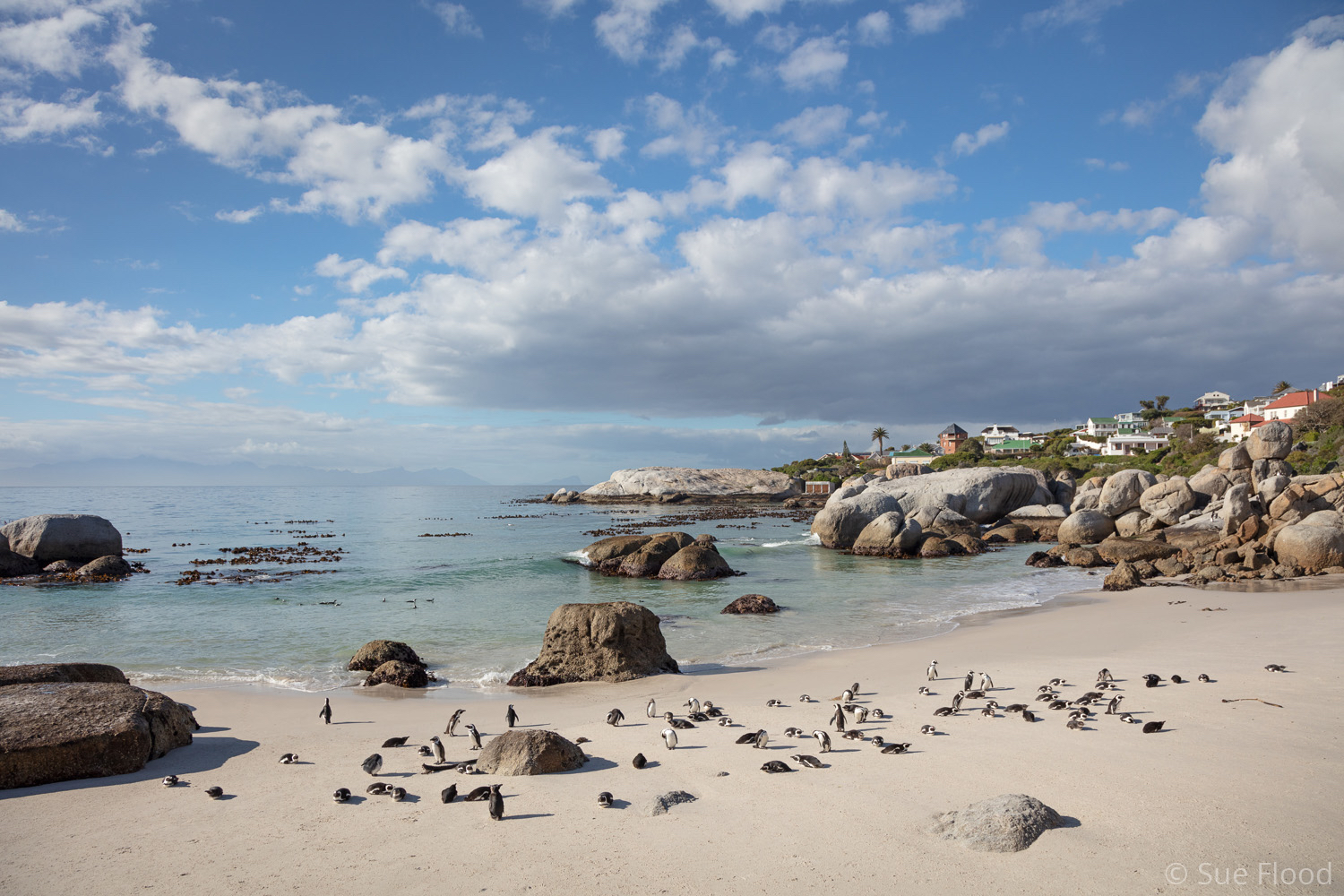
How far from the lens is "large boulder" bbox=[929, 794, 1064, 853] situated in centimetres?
468

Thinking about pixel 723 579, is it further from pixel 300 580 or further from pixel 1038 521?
pixel 1038 521

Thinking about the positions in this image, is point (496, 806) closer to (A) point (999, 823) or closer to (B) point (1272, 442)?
(A) point (999, 823)

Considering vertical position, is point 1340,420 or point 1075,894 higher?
point 1340,420

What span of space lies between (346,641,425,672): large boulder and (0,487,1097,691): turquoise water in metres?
0.31

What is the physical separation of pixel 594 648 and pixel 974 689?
19.5 feet

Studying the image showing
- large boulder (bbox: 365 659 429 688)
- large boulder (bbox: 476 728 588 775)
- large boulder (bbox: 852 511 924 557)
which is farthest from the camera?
large boulder (bbox: 852 511 924 557)

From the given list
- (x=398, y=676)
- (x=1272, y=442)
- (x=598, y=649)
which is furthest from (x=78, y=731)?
(x=1272, y=442)

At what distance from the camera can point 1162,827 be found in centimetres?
495

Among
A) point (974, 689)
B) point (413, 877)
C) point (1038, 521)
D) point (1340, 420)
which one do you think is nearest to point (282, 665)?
point (413, 877)

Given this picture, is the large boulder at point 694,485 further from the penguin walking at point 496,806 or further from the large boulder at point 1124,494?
the penguin walking at point 496,806

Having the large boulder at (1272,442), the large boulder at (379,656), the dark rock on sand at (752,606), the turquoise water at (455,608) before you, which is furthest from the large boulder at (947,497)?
the large boulder at (379,656)

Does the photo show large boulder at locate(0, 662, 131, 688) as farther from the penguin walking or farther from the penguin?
the penguin walking

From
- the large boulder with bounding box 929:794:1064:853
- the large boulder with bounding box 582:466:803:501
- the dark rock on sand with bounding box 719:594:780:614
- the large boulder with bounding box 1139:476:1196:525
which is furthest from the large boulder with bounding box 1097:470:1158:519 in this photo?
the large boulder with bounding box 582:466:803:501

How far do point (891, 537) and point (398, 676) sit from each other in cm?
2570
